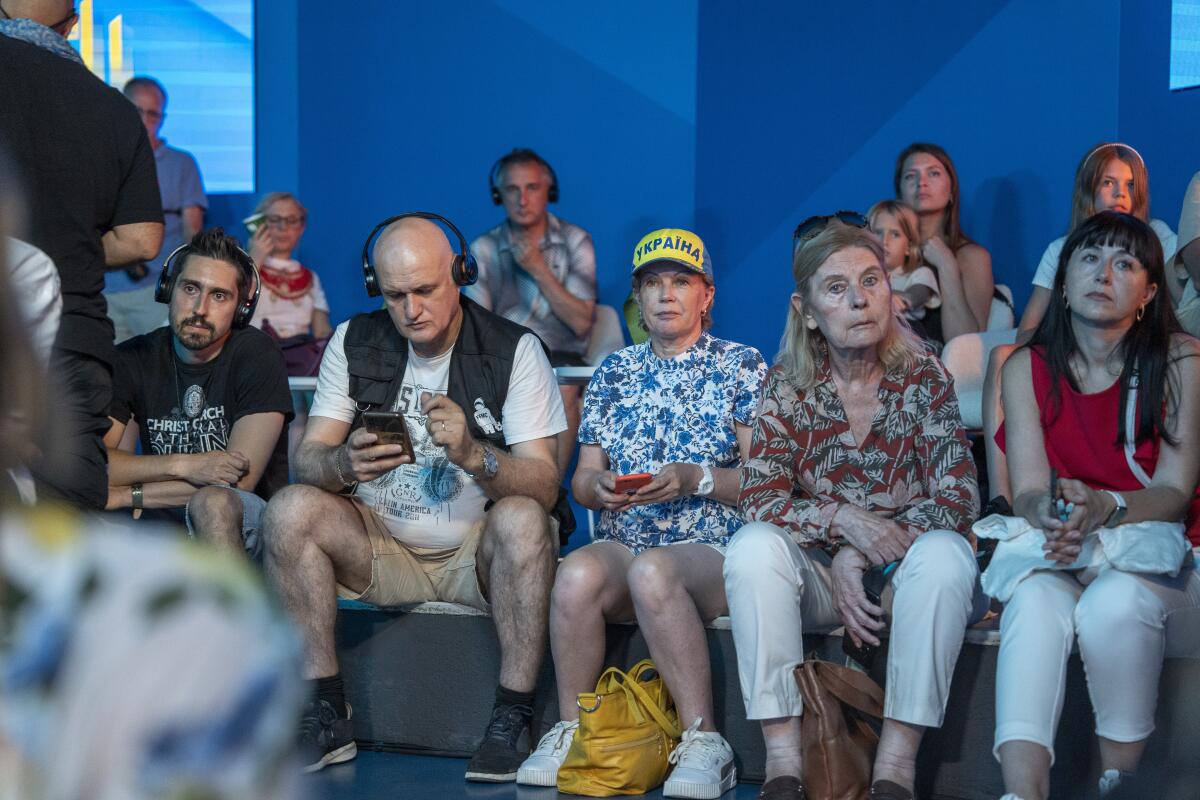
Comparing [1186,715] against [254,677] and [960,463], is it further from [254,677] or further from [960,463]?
[254,677]

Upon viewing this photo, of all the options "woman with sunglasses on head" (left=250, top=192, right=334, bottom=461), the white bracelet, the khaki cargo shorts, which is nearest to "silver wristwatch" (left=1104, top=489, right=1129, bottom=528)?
the khaki cargo shorts

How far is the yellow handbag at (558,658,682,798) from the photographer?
3094mm

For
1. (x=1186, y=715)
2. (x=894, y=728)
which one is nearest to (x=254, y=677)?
(x=894, y=728)

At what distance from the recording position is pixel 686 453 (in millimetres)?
Answer: 3512

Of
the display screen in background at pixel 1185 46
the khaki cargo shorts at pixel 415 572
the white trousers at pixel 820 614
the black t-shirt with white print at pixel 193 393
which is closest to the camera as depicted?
the white trousers at pixel 820 614

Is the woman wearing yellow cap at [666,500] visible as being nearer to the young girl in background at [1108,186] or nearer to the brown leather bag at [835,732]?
the brown leather bag at [835,732]

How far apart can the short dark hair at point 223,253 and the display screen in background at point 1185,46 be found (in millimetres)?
3491

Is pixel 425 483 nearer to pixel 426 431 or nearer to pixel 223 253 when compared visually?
pixel 426 431

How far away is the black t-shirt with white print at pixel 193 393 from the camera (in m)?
3.88

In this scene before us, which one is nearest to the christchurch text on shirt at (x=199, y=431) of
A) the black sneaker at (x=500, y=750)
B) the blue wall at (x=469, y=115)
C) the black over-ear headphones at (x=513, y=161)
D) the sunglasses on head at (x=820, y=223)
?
the black sneaker at (x=500, y=750)

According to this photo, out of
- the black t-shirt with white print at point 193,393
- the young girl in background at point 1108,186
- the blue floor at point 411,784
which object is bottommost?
the blue floor at point 411,784

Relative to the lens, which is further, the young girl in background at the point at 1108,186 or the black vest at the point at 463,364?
the young girl in background at the point at 1108,186

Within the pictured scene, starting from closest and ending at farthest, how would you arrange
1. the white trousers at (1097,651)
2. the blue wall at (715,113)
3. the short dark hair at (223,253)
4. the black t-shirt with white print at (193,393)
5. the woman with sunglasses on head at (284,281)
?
the white trousers at (1097,651) < the black t-shirt with white print at (193,393) < the short dark hair at (223,253) < the blue wall at (715,113) < the woman with sunglasses on head at (284,281)

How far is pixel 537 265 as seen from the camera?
5.45 meters
